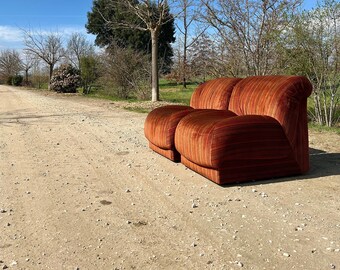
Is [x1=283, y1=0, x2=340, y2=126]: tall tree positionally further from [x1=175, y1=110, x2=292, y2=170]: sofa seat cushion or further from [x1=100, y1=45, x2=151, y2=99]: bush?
[x1=100, y1=45, x2=151, y2=99]: bush

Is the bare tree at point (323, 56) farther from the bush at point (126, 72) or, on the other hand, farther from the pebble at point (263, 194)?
the bush at point (126, 72)

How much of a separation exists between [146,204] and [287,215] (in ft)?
4.53

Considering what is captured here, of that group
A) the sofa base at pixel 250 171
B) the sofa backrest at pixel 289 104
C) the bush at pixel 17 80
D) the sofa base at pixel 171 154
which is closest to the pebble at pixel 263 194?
the sofa base at pixel 250 171

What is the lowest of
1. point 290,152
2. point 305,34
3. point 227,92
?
point 290,152

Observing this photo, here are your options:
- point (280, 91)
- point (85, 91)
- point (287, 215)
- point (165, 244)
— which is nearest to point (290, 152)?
point (280, 91)

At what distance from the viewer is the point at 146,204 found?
3945 mm

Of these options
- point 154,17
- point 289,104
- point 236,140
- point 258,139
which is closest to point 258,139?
point 258,139

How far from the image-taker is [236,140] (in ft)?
14.3

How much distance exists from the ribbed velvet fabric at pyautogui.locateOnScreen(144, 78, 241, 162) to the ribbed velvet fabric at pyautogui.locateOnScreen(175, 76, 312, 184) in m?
0.56

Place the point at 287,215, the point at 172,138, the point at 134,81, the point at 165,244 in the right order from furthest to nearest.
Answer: the point at 134,81, the point at 172,138, the point at 287,215, the point at 165,244

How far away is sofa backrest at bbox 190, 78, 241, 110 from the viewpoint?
244 inches

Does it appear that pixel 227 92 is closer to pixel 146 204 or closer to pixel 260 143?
pixel 260 143

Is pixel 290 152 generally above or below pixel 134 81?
below

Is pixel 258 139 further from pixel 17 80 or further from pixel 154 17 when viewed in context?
pixel 17 80
